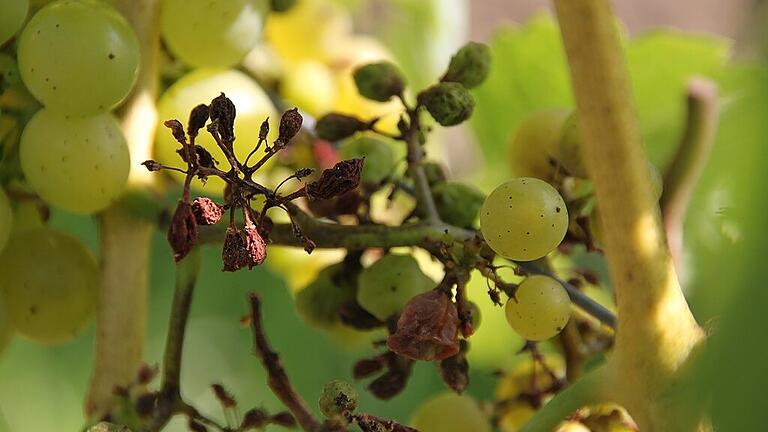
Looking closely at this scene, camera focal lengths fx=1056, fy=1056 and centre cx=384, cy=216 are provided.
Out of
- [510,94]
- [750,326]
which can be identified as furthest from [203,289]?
[750,326]

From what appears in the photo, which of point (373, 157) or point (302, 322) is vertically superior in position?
point (373, 157)

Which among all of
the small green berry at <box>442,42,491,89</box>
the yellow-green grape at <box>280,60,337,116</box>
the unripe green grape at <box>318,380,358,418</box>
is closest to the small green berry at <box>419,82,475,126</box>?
the small green berry at <box>442,42,491,89</box>

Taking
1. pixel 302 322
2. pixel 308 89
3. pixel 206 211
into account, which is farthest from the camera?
pixel 302 322

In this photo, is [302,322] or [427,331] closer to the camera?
[427,331]

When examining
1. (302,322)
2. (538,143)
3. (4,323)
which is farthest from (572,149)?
(302,322)

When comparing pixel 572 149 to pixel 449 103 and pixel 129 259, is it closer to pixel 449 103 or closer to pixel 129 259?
pixel 449 103

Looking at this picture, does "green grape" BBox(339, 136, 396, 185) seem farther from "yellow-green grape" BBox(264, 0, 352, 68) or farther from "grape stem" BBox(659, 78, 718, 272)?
"yellow-green grape" BBox(264, 0, 352, 68)

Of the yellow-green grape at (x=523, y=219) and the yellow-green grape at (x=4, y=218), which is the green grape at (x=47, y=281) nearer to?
the yellow-green grape at (x=4, y=218)

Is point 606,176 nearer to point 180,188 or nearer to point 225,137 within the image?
point 225,137
